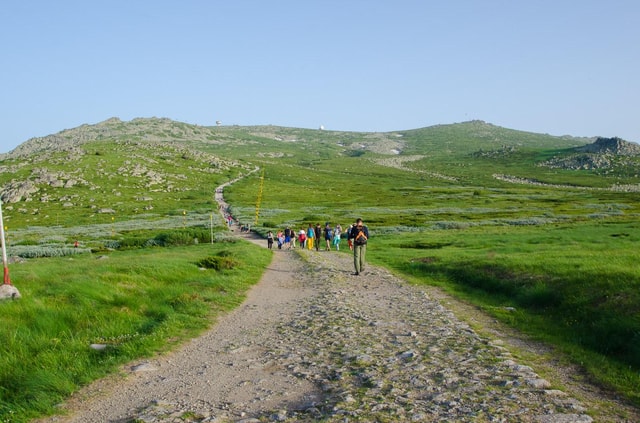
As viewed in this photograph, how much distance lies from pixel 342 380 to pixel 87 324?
25.1 feet

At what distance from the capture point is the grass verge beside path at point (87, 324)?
9.23 m

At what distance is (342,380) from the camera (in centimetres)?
920

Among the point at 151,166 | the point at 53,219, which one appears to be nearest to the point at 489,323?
the point at 53,219

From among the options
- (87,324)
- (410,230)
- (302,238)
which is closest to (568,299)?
(87,324)

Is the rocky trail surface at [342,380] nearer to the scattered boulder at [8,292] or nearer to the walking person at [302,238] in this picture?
the scattered boulder at [8,292]

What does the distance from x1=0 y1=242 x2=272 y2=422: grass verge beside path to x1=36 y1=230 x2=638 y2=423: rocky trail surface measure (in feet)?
1.98

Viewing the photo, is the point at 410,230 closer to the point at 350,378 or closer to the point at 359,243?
the point at 359,243

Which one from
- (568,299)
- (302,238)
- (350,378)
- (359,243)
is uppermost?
(359,243)

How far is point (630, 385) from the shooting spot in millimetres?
8977

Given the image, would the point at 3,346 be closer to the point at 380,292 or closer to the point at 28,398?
the point at 28,398

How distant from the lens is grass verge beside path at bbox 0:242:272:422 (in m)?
9.23

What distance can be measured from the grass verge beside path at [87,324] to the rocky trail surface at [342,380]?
0.60 meters

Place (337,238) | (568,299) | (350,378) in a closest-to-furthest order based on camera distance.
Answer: (350,378)
(568,299)
(337,238)

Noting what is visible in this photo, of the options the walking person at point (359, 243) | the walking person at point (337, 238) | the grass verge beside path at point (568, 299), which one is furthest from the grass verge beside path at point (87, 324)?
the walking person at point (337, 238)
